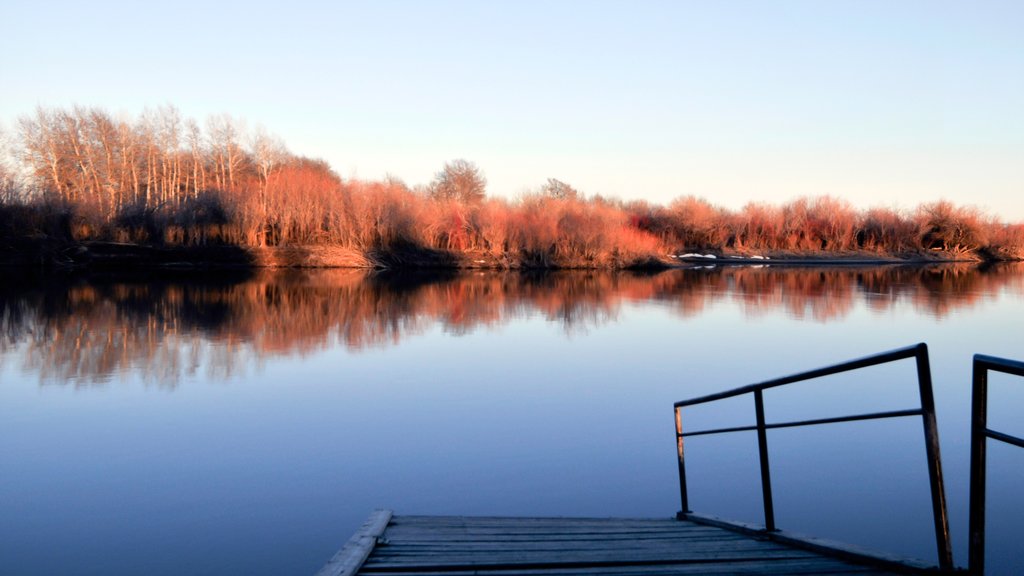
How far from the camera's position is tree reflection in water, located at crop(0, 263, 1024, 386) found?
12.9 metres

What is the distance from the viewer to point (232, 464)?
695cm

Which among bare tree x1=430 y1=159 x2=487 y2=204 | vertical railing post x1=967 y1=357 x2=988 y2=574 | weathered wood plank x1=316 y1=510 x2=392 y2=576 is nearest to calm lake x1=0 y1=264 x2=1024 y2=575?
weathered wood plank x1=316 y1=510 x2=392 y2=576

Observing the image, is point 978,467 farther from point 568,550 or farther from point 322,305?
point 322,305

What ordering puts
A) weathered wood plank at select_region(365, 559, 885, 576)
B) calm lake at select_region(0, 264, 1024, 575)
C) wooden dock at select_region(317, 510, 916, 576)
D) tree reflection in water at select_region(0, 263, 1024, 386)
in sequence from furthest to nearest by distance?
1. tree reflection in water at select_region(0, 263, 1024, 386)
2. calm lake at select_region(0, 264, 1024, 575)
3. wooden dock at select_region(317, 510, 916, 576)
4. weathered wood plank at select_region(365, 559, 885, 576)

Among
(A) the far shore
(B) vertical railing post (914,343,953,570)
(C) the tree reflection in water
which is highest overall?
(A) the far shore

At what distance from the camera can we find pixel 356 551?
3291 millimetres

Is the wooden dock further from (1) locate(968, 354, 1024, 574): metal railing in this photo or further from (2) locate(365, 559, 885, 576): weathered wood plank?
(1) locate(968, 354, 1024, 574): metal railing

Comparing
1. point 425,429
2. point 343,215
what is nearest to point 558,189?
point 343,215

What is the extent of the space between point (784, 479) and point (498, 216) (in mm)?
32737

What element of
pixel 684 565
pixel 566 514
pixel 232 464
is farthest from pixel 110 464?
pixel 684 565

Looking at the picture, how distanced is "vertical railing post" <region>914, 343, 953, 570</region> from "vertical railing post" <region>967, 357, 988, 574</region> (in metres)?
0.09

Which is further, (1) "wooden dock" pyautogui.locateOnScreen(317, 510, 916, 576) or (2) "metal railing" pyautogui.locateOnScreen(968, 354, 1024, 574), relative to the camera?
(1) "wooden dock" pyautogui.locateOnScreen(317, 510, 916, 576)

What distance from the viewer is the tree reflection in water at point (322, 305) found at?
12.9 m

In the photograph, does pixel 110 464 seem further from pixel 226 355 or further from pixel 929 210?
pixel 929 210
